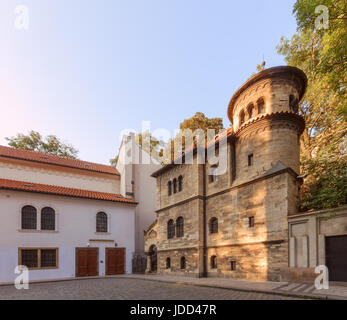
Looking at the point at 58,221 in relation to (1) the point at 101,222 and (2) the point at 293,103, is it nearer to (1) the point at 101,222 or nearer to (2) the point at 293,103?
(1) the point at 101,222

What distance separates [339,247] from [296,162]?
5.48 meters

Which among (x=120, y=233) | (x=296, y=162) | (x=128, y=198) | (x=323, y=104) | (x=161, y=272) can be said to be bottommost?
(x=161, y=272)

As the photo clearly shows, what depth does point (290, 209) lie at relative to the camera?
44.2ft

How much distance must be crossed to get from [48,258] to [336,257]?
1966 cm

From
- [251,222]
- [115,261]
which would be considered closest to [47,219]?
[115,261]

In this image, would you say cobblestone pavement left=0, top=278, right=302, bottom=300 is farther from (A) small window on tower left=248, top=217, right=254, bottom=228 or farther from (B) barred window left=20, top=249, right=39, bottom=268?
(B) barred window left=20, top=249, right=39, bottom=268

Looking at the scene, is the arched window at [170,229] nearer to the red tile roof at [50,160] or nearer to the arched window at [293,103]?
the red tile roof at [50,160]

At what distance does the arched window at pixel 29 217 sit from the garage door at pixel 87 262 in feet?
13.8

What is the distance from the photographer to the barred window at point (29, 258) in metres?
19.0

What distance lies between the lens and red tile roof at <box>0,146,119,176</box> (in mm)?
23328

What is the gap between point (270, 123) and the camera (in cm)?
1529

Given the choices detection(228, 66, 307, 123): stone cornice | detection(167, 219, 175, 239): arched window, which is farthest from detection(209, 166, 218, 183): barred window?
detection(228, 66, 307, 123): stone cornice

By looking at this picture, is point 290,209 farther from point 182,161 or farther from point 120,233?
point 120,233
